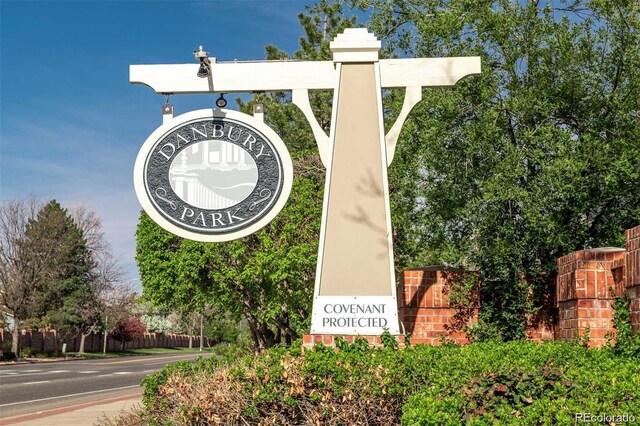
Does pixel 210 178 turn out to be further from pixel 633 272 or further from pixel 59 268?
pixel 59 268

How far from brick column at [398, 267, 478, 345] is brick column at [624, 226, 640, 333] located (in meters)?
2.50

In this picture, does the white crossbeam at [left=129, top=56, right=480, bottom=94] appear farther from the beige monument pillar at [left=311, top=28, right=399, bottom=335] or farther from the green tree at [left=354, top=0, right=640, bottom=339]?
the green tree at [left=354, top=0, right=640, bottom=339]

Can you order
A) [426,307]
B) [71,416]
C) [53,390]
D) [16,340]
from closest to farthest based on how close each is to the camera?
[426,307]
[71,416]
[53,390]
[16,340]

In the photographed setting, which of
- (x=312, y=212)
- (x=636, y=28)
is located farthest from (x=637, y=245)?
(x=312, y=212)

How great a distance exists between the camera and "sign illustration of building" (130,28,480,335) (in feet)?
23.6

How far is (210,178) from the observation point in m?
7.69

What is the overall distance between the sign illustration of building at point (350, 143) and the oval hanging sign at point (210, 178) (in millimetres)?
73

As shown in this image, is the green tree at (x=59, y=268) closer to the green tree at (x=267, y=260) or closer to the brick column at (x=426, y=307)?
the green tree at (x=267, y=260)

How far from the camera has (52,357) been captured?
49312 millimetres

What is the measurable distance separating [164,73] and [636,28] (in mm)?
6881

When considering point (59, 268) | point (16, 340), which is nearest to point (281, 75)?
point (16, 340)

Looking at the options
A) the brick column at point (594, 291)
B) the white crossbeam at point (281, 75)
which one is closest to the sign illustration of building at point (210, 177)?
the white crossbeam at point (281, 75)

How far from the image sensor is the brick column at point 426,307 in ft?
27.7

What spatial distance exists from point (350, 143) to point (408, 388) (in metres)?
2.84
